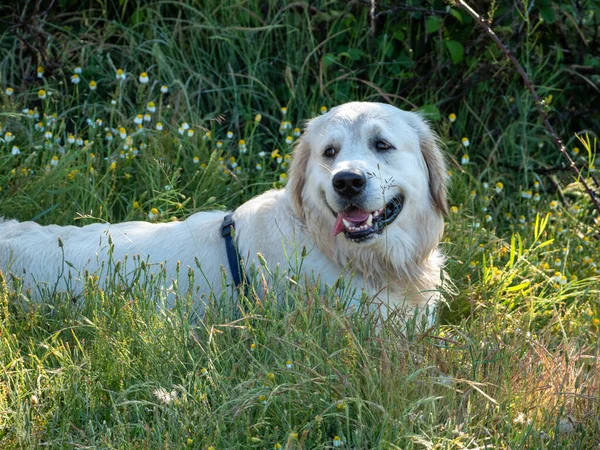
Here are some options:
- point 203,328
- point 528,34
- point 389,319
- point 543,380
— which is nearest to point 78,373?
Result: point 203,328

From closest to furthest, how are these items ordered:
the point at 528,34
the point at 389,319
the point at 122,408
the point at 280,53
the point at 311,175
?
the point at 122,408 < the point at 389,319 < the point at 311,175 < the point at 528,34 < the point at 280,53

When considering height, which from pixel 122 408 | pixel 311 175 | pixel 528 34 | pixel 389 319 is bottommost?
Answer: pixel 122 408

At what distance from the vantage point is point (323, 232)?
13.1 feet

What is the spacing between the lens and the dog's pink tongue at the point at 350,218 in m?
3.81

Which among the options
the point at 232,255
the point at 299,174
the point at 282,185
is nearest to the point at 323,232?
the point at 299,174

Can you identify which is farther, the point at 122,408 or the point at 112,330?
the point at 112,330

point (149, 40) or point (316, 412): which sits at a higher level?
point (149, 40)

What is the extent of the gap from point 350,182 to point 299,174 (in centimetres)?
49

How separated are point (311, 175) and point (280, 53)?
2.38 m

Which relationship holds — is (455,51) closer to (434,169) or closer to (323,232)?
(434,169)

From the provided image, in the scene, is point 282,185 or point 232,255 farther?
point 282,185

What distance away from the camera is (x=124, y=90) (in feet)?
19.6

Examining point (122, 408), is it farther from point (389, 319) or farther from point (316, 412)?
point (389, 319)

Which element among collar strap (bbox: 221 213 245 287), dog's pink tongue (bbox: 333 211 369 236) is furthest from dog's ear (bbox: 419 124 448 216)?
collar strap (bbox: 221 213 245 287)
